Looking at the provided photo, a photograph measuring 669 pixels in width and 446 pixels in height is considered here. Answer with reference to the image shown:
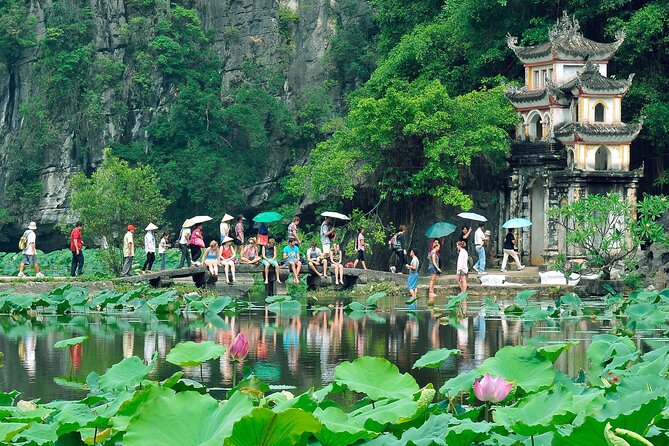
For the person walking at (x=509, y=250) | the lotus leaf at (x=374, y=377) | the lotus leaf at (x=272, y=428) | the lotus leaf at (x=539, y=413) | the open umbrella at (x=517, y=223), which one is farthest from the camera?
the person walking at (x=509, y=250)

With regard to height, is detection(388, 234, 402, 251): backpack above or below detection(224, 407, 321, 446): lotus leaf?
above

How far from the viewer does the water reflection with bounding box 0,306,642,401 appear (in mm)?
12211

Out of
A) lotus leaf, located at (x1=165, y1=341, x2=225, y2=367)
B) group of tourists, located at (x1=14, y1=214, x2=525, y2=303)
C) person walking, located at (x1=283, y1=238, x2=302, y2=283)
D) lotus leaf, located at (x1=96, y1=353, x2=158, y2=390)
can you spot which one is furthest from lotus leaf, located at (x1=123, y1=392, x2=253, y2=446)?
person walking, located at (x1=283, y1=238, x2=302, y2=283)

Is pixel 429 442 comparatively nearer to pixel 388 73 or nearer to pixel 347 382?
pixel 347 382

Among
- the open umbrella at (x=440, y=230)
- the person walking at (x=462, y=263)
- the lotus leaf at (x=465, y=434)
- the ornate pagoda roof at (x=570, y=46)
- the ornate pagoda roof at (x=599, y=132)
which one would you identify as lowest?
the lotus leaf at (x=465, y=434)

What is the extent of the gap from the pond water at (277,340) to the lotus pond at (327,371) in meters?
0.03

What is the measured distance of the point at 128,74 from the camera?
45938 mm

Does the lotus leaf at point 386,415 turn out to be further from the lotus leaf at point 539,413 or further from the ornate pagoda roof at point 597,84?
the ornate pagoda roof at point 597,84

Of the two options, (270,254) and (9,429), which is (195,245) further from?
(9,429)

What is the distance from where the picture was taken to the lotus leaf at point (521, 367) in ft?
26.6

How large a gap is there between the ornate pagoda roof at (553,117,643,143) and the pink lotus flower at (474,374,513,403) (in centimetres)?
2230

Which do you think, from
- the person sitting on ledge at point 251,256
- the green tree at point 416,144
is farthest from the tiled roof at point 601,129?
the person sitting on ledge at point 251,256

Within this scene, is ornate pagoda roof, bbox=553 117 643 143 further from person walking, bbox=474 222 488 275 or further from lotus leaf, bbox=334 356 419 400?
lotus leaf, bbox=334 356 419 400

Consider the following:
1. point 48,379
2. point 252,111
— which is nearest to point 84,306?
point 48,379
